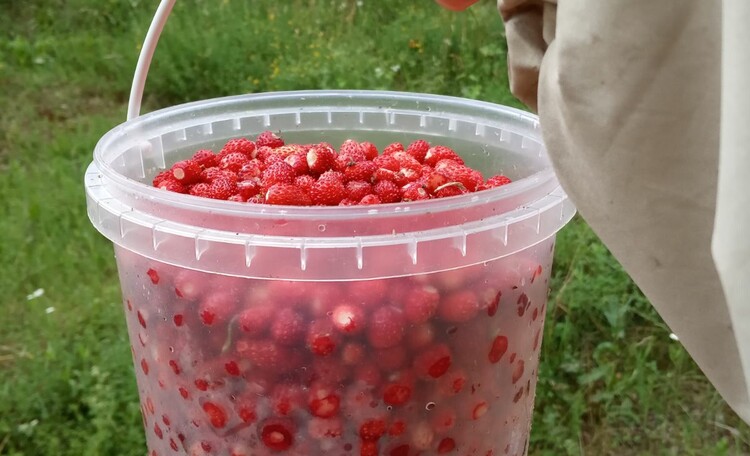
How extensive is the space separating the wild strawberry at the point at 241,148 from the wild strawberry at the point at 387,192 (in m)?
0.20

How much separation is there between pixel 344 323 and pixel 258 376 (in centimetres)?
9

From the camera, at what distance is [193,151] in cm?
100

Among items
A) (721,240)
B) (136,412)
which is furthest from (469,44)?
(721,240)

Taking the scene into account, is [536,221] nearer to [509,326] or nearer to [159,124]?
[509,326]

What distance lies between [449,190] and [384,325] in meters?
0.22

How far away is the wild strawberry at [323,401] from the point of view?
67cm

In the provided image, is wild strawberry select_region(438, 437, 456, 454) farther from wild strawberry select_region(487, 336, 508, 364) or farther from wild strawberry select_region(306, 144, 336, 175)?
wild strawberry select_region(306, 144, 336, 175)

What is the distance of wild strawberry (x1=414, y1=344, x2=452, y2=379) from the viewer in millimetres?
681

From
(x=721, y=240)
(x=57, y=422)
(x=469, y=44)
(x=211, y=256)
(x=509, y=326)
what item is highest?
(x=721, y=240)

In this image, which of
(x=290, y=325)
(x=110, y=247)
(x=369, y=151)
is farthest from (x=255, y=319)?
(x=110, y=247)

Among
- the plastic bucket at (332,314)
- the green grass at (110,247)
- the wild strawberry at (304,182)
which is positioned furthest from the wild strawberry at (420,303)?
the green grass at (110,247)

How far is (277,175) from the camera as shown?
2.75 feet

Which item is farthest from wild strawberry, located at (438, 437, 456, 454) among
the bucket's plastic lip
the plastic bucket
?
the bucket's plastic lip

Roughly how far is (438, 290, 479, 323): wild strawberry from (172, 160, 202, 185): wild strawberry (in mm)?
358
